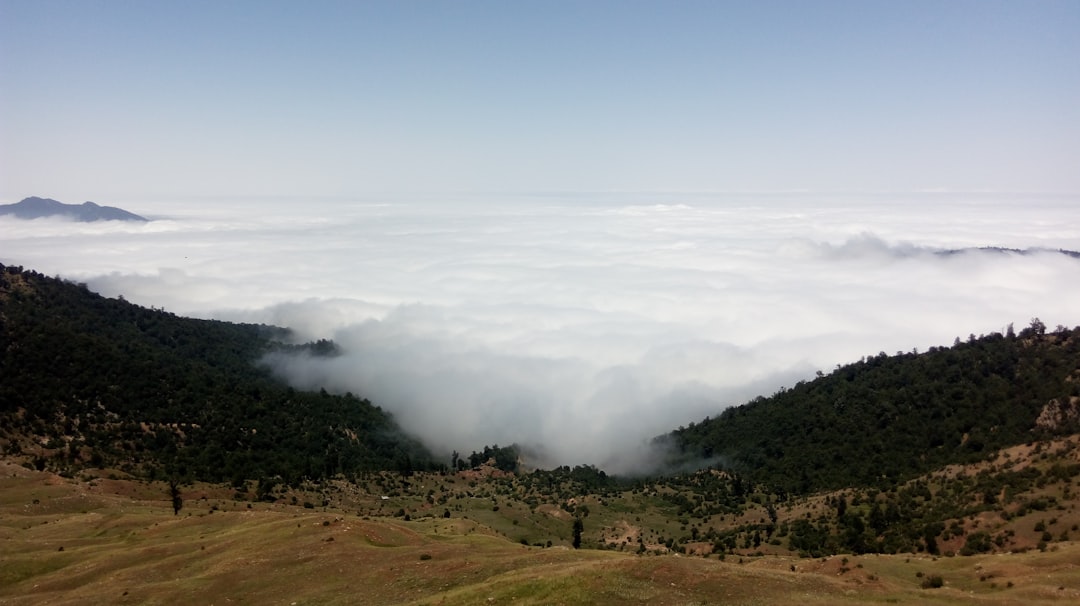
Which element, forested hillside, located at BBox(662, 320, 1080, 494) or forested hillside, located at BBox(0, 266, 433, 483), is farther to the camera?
forested hillside, located at BBox(0, 266, 433, 483)

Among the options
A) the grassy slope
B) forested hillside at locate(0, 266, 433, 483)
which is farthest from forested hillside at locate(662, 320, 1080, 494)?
forested hillside at locate(0, 266, 433, 483)

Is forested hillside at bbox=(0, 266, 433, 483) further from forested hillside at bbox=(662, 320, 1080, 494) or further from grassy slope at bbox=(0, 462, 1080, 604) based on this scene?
forested hillside at bbox=(662, 320, 1080, 494)

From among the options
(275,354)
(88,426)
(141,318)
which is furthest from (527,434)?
(88,426)

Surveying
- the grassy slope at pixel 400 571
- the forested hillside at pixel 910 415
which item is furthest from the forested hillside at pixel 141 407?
the forested hillside at pixel 910 415

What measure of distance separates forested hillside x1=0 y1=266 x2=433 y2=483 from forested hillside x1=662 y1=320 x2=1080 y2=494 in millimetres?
69683

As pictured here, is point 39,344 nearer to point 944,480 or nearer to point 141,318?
point 141,318

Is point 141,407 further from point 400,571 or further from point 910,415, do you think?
point 910,415

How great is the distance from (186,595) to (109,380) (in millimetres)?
82434

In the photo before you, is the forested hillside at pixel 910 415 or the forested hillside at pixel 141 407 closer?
the forested hillside at pixel 910 415

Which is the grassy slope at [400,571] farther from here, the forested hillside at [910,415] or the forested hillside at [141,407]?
the forested hillside at [910,415]

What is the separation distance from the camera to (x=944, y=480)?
7462cm

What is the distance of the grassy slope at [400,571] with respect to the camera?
2967 centimetres

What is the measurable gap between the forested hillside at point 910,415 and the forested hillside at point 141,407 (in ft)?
229

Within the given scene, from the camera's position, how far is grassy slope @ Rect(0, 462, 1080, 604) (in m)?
29.7
